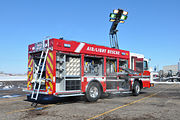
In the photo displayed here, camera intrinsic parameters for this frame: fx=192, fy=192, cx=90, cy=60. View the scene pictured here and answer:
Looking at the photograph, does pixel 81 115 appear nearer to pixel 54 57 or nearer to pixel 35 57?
pixel 54 57

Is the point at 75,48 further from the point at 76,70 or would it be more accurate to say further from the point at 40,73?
the point at 40,73

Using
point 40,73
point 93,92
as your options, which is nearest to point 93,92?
point 93,92

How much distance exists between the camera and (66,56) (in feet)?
30.1

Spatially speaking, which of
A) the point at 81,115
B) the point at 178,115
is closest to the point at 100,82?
the point at 81,115

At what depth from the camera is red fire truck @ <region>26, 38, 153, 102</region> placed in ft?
28.3

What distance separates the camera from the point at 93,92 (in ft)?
32.2

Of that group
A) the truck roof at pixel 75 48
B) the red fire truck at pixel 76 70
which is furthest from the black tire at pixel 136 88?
the truck roof at pixel 75 48

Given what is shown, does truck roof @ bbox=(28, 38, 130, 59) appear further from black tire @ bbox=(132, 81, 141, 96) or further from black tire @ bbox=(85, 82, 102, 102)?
black tire @ bbox=(132, 81, 141, 96)

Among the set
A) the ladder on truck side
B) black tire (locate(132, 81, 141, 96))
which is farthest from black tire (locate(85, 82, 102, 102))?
black tire (locate(132, 81, 141, 96))

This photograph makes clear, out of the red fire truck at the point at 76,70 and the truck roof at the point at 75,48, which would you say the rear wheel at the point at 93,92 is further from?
the truck roof at the point at 75,48

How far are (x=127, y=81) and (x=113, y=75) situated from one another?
1292mm

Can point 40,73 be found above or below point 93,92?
above

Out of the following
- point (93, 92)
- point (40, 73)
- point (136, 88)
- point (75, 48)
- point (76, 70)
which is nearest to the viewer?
point (40, 73)

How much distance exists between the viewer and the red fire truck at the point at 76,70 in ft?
28.3
